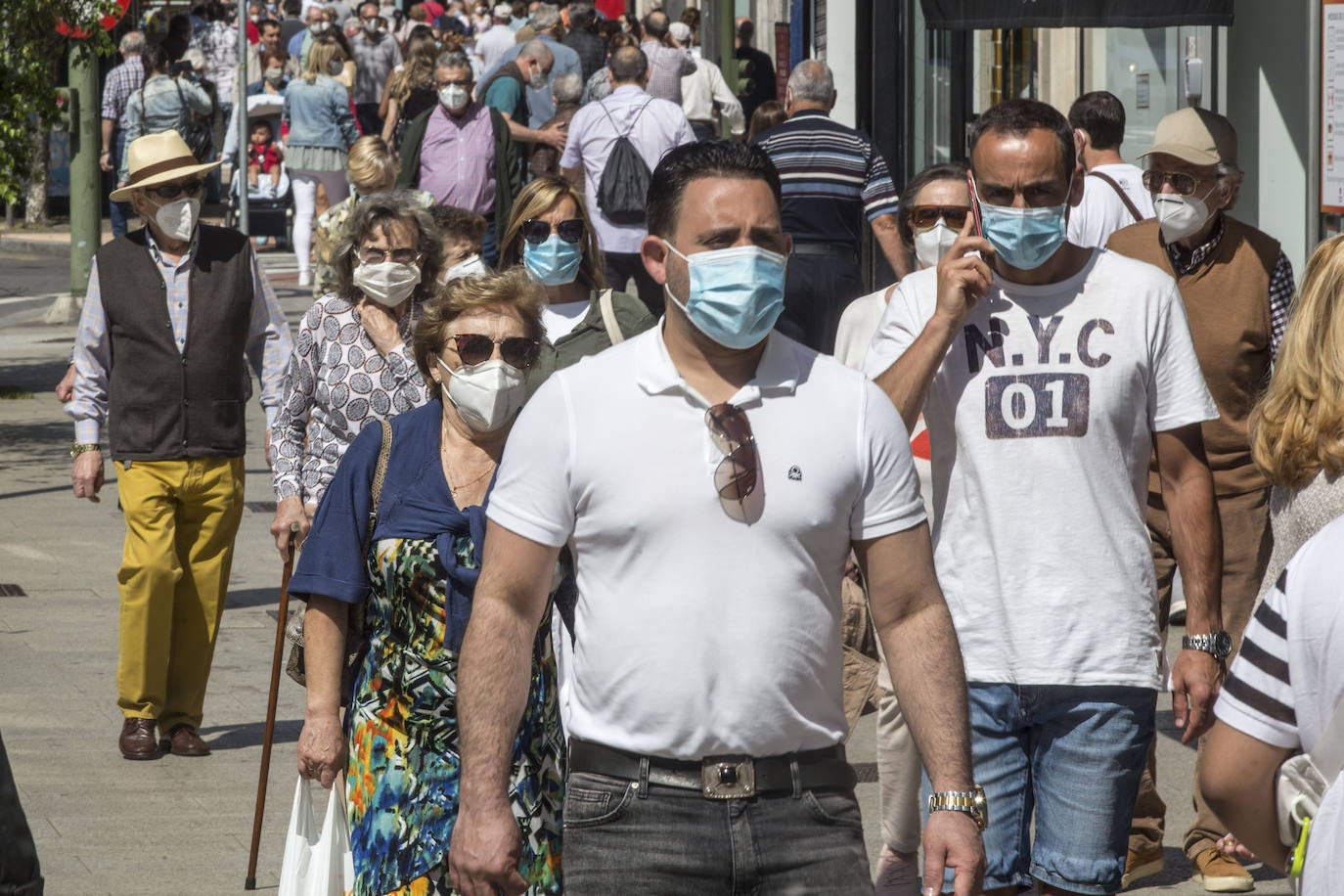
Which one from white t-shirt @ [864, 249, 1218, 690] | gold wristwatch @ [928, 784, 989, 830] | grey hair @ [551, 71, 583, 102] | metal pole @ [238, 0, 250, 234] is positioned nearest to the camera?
gold wristwatch @ [928, 784, 989, 830]

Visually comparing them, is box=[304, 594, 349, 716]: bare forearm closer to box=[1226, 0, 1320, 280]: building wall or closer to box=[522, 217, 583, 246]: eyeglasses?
box=[522, 217, 583, 246]: eyeglasses

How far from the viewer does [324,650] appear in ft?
13.6

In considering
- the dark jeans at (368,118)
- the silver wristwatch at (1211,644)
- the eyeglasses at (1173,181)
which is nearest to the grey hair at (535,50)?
the dark jeans at (368,118)

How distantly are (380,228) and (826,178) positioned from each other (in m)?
4.52

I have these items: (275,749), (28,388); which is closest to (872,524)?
(275,749)

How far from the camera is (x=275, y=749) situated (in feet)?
23.5

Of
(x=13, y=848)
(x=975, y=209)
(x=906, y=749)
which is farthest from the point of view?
(x=906, y=749)

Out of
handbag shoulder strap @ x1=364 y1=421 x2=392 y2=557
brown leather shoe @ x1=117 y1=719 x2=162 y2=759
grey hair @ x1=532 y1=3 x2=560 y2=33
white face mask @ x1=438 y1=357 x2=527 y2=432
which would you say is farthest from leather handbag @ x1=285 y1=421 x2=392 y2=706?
grey hair @ x1=532 y1=3 x2=560 y2=33

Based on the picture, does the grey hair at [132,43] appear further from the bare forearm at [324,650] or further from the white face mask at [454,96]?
the bare forearm at [324,650]

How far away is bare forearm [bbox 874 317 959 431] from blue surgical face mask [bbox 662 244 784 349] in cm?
72

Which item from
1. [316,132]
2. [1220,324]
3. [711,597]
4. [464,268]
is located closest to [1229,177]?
[1220,324]

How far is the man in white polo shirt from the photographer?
3145mm

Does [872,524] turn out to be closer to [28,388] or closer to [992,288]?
[992,288]

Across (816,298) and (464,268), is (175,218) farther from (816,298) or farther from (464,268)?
(816,298)
